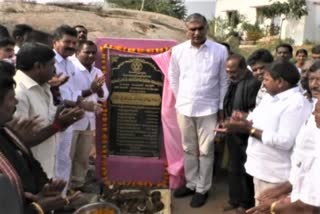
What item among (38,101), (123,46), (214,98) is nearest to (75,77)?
(123,46)

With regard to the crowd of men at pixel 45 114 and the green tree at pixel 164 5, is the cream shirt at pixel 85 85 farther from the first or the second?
the green tree at pixel 164 5

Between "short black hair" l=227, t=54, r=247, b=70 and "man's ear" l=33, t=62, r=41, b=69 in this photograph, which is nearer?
"man's ear" l=33, t=62, r=41, b=69

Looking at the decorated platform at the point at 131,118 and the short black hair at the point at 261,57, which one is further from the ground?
the short black hair at the point at 261,57

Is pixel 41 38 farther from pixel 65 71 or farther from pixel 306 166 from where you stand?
pixel 306 166

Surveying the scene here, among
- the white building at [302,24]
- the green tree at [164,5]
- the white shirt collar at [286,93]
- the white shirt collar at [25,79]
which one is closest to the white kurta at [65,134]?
the white shirt collar at [25,79]

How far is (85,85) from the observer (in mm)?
5906

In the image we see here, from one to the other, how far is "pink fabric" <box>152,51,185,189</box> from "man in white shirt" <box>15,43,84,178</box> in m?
2.35

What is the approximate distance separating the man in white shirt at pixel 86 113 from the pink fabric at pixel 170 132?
2.17 feet

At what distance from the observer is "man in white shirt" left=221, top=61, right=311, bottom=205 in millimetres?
3906

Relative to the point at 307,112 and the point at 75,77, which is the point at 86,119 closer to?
the point at 75,77

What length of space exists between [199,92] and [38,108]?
2350 millimetres

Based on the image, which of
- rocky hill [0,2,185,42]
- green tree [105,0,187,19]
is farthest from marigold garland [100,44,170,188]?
green tree [105,0,187,19]

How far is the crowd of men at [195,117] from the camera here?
2.70 metres

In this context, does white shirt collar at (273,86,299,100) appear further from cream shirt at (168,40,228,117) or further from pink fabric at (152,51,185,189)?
pink fabric at (152,51,185,189)
